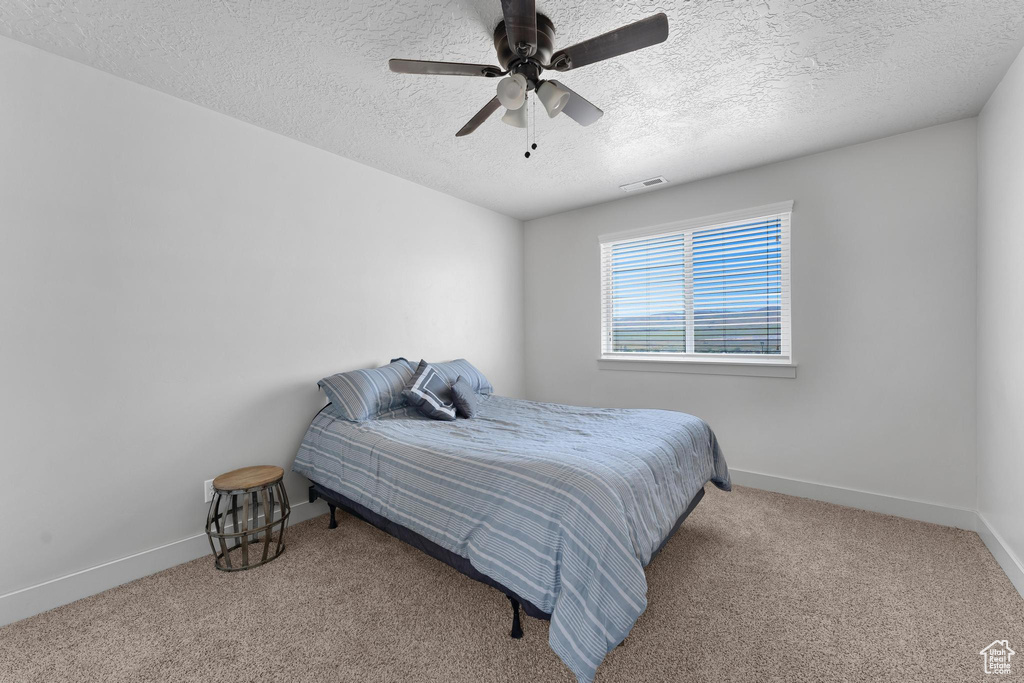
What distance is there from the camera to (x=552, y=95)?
5.44 ft

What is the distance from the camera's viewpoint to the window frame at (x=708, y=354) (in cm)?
314

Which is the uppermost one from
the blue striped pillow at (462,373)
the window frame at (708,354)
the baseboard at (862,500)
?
the window frame at (708,354)

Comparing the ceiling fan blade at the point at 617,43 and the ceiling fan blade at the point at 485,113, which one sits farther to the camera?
the ceiling fan blade at the point at 485,113

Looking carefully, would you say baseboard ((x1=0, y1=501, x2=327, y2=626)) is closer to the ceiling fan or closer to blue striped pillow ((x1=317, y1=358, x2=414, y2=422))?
blue striped pillow ((x1=317, y1=358, x2=414, y2=422))

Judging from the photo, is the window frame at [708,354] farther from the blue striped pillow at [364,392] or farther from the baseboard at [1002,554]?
the blue striped pillow at [364,392]

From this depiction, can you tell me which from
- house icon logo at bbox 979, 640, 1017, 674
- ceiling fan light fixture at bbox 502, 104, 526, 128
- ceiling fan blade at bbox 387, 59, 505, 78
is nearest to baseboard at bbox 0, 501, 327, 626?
ceiling fan blade at bbox 387, 59, 505, 78

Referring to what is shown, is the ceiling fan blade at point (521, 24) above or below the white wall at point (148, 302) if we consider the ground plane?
above

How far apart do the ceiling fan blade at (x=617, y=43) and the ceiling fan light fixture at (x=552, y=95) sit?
0.21 feet

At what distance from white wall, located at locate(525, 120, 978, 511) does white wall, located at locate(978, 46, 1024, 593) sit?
0.11 metres

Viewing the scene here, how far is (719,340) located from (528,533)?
270cm

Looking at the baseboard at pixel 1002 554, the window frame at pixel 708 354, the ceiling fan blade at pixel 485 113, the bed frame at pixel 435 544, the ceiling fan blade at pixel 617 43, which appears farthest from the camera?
the window frame at pixel 708 354

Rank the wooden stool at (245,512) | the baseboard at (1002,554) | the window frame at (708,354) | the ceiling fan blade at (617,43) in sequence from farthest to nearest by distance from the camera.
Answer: the window frame at (708,354) < the wooden stool at (245,512) < the baseboard at (1002,554) < the ceiling fan blade at (617,43)

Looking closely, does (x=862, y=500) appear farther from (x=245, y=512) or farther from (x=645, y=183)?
(x=245, y=512)

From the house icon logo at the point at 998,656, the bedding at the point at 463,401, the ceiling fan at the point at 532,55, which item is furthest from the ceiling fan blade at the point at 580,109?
the house icon logo at the point at 998,656
